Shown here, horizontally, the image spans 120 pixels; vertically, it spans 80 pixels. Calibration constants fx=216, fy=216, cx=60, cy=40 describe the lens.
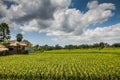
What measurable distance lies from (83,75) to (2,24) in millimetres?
82138

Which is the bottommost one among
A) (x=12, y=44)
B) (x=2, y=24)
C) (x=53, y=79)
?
(x=53, y=79)

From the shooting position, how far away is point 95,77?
21.7 metres

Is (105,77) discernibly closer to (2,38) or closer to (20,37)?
(2,38)

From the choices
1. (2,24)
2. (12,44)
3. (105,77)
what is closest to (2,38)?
(2,24)

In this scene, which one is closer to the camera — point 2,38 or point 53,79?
point 53,79

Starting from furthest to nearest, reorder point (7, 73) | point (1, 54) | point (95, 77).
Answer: point (1, 54) < point (7, 73) < point (95, 77)

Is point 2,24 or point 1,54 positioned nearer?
point 1,54

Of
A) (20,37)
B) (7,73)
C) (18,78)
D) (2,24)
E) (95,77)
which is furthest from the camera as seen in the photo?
(20,37)

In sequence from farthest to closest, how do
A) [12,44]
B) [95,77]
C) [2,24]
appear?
[2,24] → [12,44] → [95,77]

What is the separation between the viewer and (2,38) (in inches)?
3888

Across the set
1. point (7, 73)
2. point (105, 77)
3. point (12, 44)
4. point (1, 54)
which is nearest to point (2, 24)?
point (12, 44)

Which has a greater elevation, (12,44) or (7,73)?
(12,44)

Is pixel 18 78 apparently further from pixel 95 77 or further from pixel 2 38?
pixel 2 38

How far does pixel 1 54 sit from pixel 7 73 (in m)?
42.3
